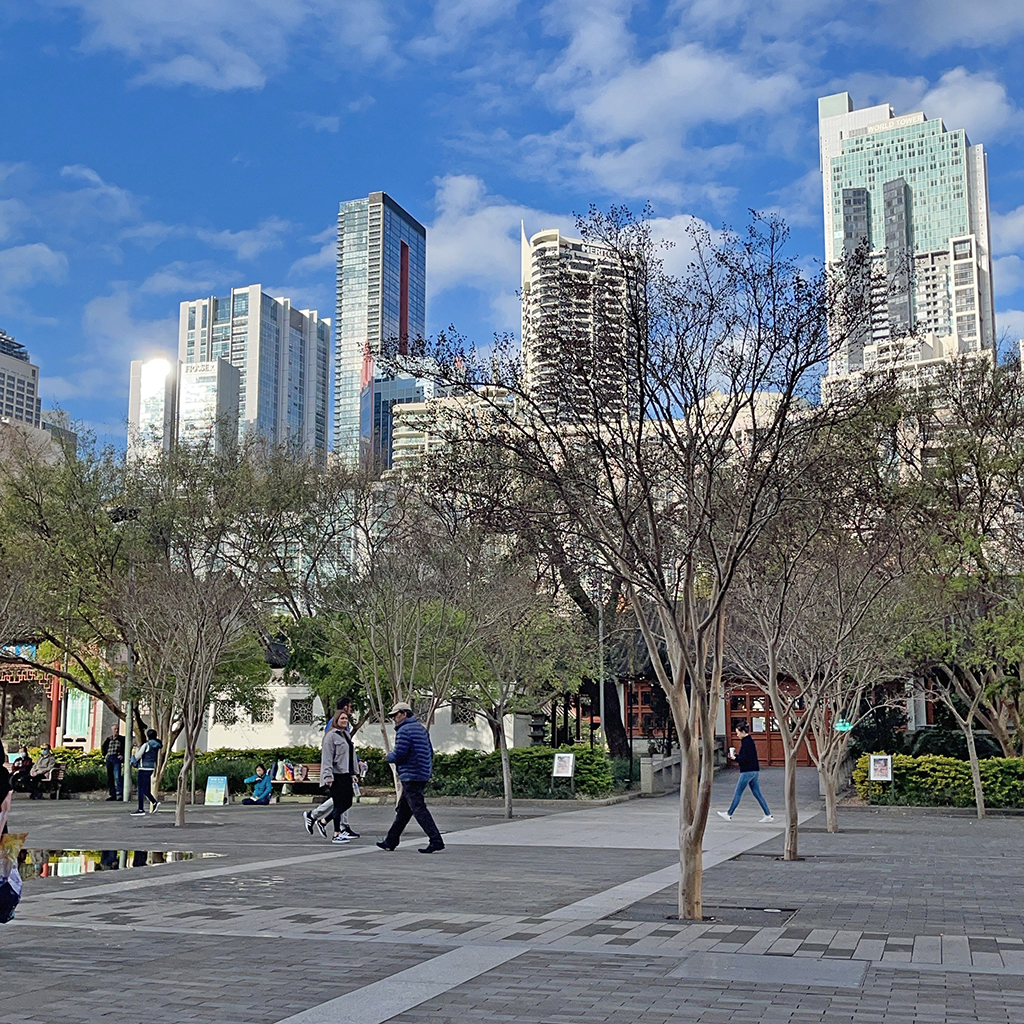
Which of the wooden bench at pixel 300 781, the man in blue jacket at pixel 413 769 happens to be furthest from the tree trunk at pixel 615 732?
the man in blue jacket at pixel 413 769

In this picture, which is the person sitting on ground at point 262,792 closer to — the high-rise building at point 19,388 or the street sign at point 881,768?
the street sign at point 881,768

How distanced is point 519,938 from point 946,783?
727 inches

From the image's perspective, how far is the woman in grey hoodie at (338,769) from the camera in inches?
648

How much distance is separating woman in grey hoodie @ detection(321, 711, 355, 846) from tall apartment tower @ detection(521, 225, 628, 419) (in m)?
7.89

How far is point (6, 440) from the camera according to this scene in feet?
115

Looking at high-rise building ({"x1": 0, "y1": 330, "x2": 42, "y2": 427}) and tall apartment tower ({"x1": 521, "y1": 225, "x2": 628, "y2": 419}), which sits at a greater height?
high-rise building ({"x1": 0, "y1": 330, "x2": 42, "y2": 427})

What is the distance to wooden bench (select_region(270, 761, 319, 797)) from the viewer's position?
29.4m

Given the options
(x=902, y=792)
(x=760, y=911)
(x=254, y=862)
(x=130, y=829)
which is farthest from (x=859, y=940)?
(x=902, y=792)

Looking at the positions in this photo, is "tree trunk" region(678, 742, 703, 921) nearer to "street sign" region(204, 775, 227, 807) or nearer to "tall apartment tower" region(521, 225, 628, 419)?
"tall apartment tower" region(521, 225, 628, 419)

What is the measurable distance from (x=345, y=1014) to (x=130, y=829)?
14677mm

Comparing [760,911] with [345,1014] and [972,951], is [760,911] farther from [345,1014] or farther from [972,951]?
[345,1014]

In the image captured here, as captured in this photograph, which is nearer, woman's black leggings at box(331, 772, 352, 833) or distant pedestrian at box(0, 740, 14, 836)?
distant pedestrian at box(0, 740, 14, 836)

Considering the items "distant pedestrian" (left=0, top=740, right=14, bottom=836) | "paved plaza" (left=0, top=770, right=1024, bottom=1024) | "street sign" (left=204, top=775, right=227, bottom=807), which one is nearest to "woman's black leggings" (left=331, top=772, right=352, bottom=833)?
"paved plaza" (left=0, top=770, right=1024, bottom=1024)

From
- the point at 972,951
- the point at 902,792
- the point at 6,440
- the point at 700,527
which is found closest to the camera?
the point at 972,951
